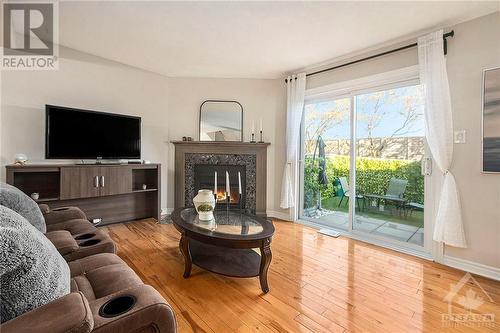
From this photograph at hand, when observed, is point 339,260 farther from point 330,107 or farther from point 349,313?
point 330,107

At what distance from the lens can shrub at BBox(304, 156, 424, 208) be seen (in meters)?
2.85

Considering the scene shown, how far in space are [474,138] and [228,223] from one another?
8.22 feet

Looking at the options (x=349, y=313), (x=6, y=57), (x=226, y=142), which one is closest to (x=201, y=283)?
(x=349, y=313)

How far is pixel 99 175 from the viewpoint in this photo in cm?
317

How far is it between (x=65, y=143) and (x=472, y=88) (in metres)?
4.54

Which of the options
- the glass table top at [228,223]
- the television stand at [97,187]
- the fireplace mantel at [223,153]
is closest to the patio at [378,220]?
the fireplace mantel at [223,153]

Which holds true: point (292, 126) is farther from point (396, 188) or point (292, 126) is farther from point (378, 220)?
point (378, 220)

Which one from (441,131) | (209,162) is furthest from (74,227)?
(441,131)

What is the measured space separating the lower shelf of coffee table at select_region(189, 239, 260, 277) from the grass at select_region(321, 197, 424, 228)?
5.86ft

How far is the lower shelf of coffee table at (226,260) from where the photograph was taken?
6.57 ft

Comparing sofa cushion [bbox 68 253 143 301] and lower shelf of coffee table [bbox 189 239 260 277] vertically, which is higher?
sofa cushion [bbox 68 253 143 301]

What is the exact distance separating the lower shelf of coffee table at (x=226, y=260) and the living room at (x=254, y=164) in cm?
3

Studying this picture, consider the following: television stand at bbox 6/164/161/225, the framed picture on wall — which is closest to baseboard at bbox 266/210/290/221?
television stand at bbox 6/164/161/225

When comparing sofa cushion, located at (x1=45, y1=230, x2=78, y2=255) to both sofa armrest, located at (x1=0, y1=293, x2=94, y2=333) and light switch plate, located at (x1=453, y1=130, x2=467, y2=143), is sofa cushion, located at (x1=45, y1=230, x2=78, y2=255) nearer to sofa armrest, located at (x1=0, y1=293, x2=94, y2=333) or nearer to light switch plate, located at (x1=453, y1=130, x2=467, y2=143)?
sofa armrest, located at (x1=0, y1=293, x2=94, y2=333)
